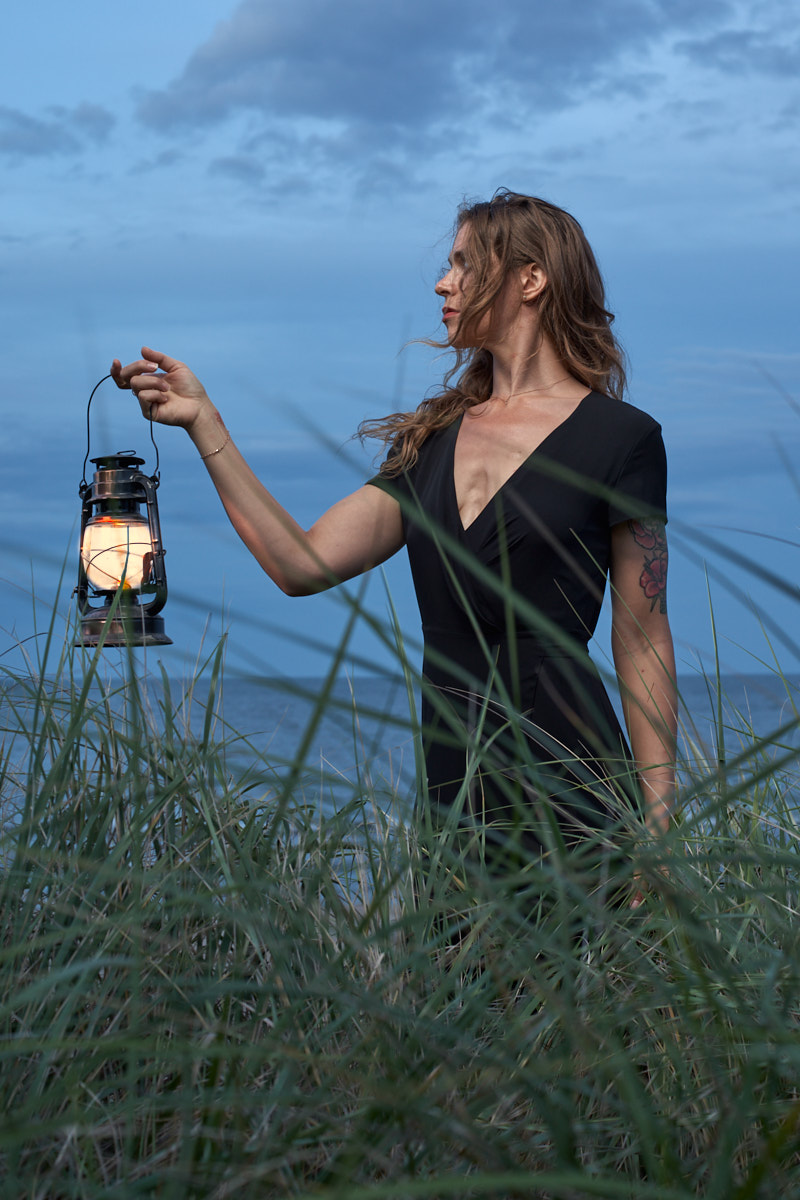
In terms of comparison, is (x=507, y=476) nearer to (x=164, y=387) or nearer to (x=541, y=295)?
(x=541, y=295)

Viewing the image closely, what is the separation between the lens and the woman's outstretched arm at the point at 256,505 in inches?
79.2

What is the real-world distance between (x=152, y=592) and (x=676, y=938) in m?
1.23

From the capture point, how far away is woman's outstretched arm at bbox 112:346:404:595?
2.01 m

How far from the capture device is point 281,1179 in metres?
0.71

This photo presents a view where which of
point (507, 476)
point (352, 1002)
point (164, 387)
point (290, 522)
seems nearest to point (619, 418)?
point (507, 476)

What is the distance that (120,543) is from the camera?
6.61ft

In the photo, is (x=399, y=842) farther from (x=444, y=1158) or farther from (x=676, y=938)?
(x=444, y=1158)

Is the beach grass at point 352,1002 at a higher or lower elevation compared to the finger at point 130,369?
lower

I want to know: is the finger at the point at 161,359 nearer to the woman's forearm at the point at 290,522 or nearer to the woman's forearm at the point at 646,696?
the woman's forearm at the point at 290,522

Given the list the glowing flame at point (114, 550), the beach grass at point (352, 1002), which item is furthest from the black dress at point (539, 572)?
the glowing flame at point (114, 550)

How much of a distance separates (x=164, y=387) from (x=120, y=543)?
309mm

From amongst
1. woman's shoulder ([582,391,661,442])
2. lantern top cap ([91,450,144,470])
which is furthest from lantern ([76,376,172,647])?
woman's shoulder ([582,391,661,442])

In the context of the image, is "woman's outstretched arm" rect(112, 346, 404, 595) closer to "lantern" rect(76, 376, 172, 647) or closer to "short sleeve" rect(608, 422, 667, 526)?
"lantern" rect(76, 376, 172, 647)

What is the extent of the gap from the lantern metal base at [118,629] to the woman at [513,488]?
27 centimetres
